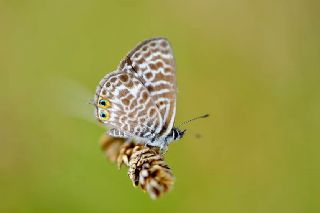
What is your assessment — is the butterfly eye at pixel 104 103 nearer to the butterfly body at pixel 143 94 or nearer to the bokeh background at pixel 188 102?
the butterfly body at pixel 143 94

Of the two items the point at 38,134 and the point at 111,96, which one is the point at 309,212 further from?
the point at 38,134

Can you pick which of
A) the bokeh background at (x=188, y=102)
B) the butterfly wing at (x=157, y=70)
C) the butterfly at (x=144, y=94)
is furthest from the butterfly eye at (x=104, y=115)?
the bokeh background at (x=188, y=102)

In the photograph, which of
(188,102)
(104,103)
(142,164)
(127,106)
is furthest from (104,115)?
(188,102)

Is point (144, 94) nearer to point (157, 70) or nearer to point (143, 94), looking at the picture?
point (143, 94)

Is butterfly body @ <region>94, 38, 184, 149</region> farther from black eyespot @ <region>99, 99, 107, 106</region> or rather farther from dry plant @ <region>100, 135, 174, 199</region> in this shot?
dry plant @ <region>100, 135, 174, 199</region>

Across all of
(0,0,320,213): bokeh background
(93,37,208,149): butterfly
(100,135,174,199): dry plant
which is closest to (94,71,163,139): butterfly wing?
(93,37,208,149): butterfly
